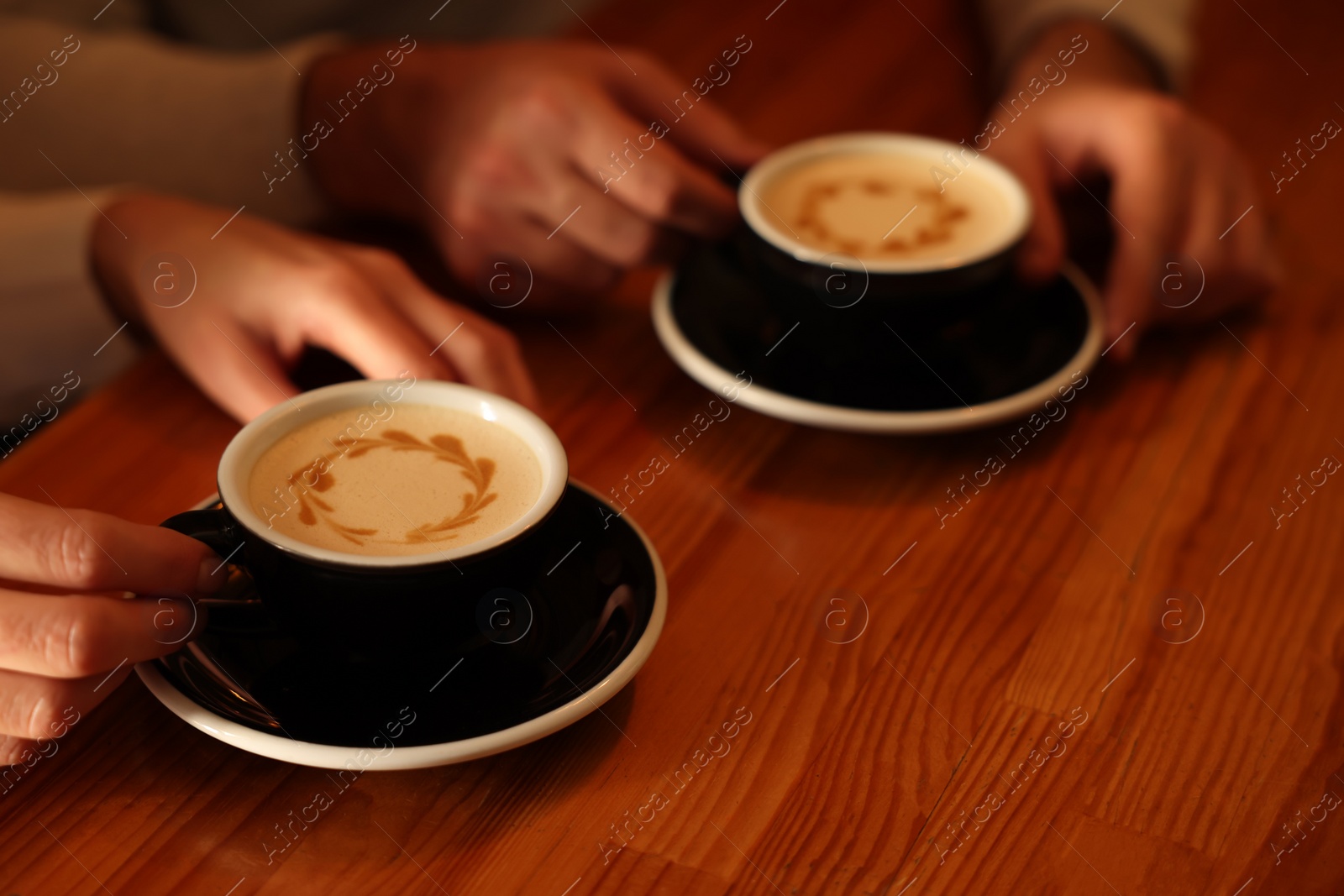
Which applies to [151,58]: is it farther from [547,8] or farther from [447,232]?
[547,8]

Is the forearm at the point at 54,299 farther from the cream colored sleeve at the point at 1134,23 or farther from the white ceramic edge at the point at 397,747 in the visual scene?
the cream colored sleeve at the point at 1134,23

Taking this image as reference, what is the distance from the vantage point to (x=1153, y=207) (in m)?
1.05

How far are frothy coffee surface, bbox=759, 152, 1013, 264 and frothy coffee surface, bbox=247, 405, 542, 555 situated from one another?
45 cm

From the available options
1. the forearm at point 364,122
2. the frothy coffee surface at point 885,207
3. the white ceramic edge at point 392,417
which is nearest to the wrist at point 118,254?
the forearm at point 364,122

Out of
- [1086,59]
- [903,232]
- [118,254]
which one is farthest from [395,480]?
[1086,59]

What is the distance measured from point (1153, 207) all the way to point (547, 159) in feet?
1.90

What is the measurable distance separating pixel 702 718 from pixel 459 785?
0.48 ft

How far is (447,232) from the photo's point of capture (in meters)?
1.08

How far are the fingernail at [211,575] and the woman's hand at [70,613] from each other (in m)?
0.02

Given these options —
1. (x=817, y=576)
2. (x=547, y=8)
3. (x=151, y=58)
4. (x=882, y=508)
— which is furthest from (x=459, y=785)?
(x=547, y=8)

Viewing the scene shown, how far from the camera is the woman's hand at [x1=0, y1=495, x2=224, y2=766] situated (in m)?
0.54

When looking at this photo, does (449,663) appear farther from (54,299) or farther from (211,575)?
(54,299)

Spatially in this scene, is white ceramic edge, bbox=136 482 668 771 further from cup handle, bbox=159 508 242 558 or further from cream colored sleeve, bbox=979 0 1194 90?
cream colored sleeve, bbox=979 0 1194 90

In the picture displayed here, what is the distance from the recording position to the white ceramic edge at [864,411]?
86 centimetres
